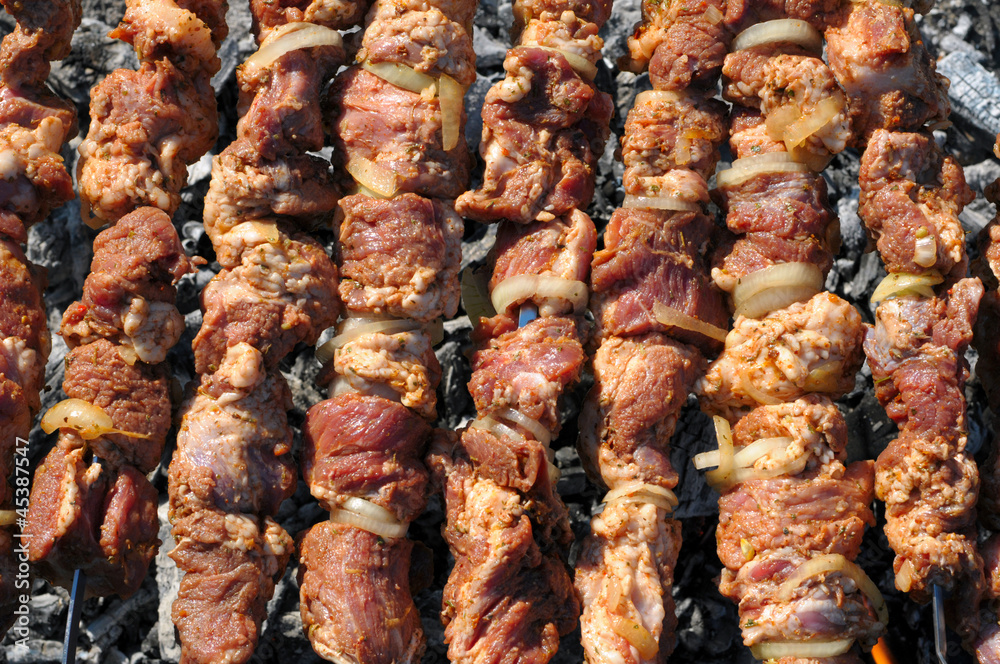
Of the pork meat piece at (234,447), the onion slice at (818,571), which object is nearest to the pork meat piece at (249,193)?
the pork meat piece at (234,447)

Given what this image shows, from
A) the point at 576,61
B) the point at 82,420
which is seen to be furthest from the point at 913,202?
the point at 82,420

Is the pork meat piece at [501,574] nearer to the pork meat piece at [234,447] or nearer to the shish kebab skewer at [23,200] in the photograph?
the pork meat piece at [234,447]

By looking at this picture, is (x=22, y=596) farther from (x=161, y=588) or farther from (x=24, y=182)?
(x=24, y=182)

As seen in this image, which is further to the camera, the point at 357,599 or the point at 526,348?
the point at 526,348

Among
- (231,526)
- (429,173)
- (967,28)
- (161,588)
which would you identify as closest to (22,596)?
(161,588)

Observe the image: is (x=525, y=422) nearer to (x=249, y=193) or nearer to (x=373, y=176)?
(x=373, y=176)

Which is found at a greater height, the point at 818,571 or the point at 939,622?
the point at 818,571
